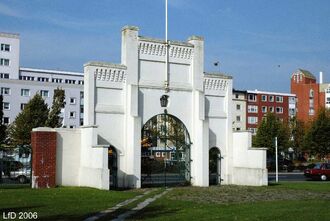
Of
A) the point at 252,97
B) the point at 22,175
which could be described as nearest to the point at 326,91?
the point at 252,97

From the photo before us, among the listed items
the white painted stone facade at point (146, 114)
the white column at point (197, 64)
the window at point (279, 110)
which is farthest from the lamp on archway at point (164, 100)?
the window at point (279, 110)

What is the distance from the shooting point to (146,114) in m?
28.9

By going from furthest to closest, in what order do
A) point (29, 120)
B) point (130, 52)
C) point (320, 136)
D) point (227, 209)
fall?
point (320, 136) < point (29, 120) < point (130, 52) < point (227, 209)

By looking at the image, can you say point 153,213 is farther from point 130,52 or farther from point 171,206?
point 130,52

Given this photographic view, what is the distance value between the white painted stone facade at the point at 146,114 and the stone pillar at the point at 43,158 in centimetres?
53

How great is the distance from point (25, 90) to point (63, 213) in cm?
7188

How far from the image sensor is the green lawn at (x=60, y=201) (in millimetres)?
15738

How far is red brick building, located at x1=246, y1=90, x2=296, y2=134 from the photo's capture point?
109 metres

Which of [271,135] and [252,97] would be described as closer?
[271,135]

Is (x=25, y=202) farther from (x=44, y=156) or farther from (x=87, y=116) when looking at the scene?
(x=87, y=116)

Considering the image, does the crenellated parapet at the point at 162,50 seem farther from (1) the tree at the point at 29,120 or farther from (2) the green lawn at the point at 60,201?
(1) the tree at the point at 29,120

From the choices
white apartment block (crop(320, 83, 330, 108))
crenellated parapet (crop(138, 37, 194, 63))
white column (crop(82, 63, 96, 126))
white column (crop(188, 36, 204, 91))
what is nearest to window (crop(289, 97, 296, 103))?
white apartment block (crop(320, 83, 330, 108))

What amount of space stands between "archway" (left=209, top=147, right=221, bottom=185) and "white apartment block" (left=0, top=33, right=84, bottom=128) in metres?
56.0

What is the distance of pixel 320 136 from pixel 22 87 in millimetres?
46974
